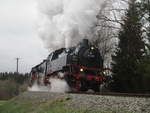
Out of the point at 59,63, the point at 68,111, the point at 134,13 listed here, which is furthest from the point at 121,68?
the point at 68,111

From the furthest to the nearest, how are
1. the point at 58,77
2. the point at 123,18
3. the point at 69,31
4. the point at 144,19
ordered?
the point at 123,18 → the point at 144,19 → the point at 69,31 → the point at 58,77

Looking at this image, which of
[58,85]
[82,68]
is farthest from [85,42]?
[58,85]

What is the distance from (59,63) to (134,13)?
1028 cm

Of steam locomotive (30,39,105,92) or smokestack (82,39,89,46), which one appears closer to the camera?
steam locomotive (30,39,105,92)

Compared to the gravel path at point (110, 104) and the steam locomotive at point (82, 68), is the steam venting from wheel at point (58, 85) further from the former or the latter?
the gravel path at point (110, 104)

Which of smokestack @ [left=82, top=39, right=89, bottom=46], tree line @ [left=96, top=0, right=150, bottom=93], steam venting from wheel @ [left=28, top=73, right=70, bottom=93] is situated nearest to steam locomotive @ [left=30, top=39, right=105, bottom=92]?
smokestack @ [left=82, top=39, right=89, bottom=46]

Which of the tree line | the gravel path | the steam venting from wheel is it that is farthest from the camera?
the tree line

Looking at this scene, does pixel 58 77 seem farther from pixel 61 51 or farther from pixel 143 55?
pixel 143 55

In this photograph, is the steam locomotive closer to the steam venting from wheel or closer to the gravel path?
the steam venting from wheel

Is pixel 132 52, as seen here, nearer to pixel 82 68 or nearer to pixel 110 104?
pixel 82 68

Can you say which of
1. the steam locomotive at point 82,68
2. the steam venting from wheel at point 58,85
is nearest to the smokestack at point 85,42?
the steam locomotive at point 82,68

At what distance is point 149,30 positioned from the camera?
→ 29.1 meters

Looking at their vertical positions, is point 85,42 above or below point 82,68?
above

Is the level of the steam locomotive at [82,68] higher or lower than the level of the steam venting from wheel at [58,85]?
higher
